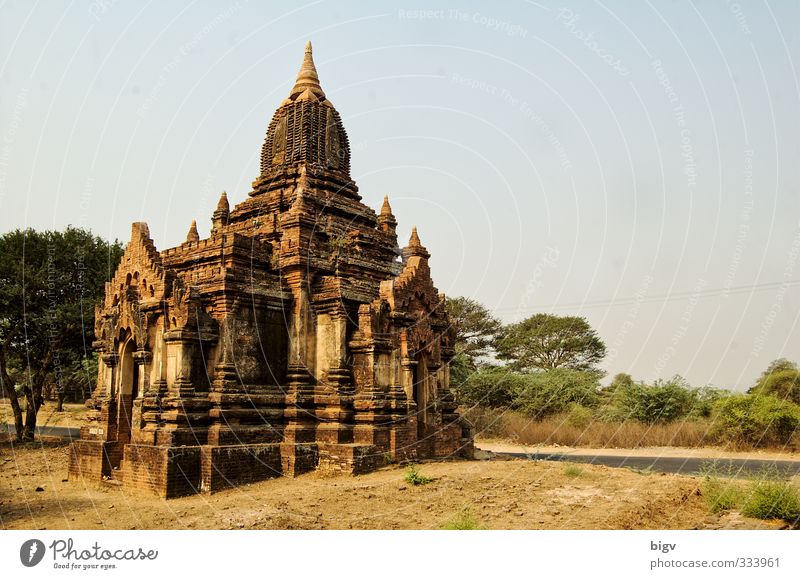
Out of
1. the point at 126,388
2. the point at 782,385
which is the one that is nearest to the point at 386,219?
the point at 126,388

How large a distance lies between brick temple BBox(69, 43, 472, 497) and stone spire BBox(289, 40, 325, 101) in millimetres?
1926

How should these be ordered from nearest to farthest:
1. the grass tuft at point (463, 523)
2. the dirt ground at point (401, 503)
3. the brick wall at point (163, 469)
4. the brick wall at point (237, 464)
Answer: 1. the grass tuft at point (463, 523)
2. the dirt ground at point (401, 503)
3. the brick wall at point (163, 469)
4. the brick wall at point (237, 464)

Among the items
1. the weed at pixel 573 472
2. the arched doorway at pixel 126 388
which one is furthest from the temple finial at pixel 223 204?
the weed at pixel 573 472

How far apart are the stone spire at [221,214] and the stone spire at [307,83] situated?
4127 mm

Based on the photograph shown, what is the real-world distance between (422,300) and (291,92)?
27.9 feet

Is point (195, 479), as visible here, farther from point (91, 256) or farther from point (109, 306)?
point (91, 256)

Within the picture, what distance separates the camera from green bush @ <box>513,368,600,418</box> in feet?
115

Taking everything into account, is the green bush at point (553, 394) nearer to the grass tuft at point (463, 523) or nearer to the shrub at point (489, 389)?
the shrub at point (489, 389)

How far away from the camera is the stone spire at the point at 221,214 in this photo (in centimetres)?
2081

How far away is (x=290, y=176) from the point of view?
742 inches

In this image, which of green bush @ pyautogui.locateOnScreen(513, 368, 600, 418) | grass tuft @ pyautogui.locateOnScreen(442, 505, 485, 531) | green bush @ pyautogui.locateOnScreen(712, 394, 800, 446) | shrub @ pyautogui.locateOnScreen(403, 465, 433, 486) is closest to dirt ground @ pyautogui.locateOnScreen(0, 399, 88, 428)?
green bush @ pyautogui.locateOnScreen(513, 368, 600, 418)

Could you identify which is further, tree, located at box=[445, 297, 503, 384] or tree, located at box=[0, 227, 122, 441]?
tree, located at box=[445, 297, 503, 384]

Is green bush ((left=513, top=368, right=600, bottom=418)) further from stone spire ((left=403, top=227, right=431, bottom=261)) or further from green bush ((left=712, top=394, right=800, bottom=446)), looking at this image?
stone spire ((left=403, top=227, right=431, bottom=261))
